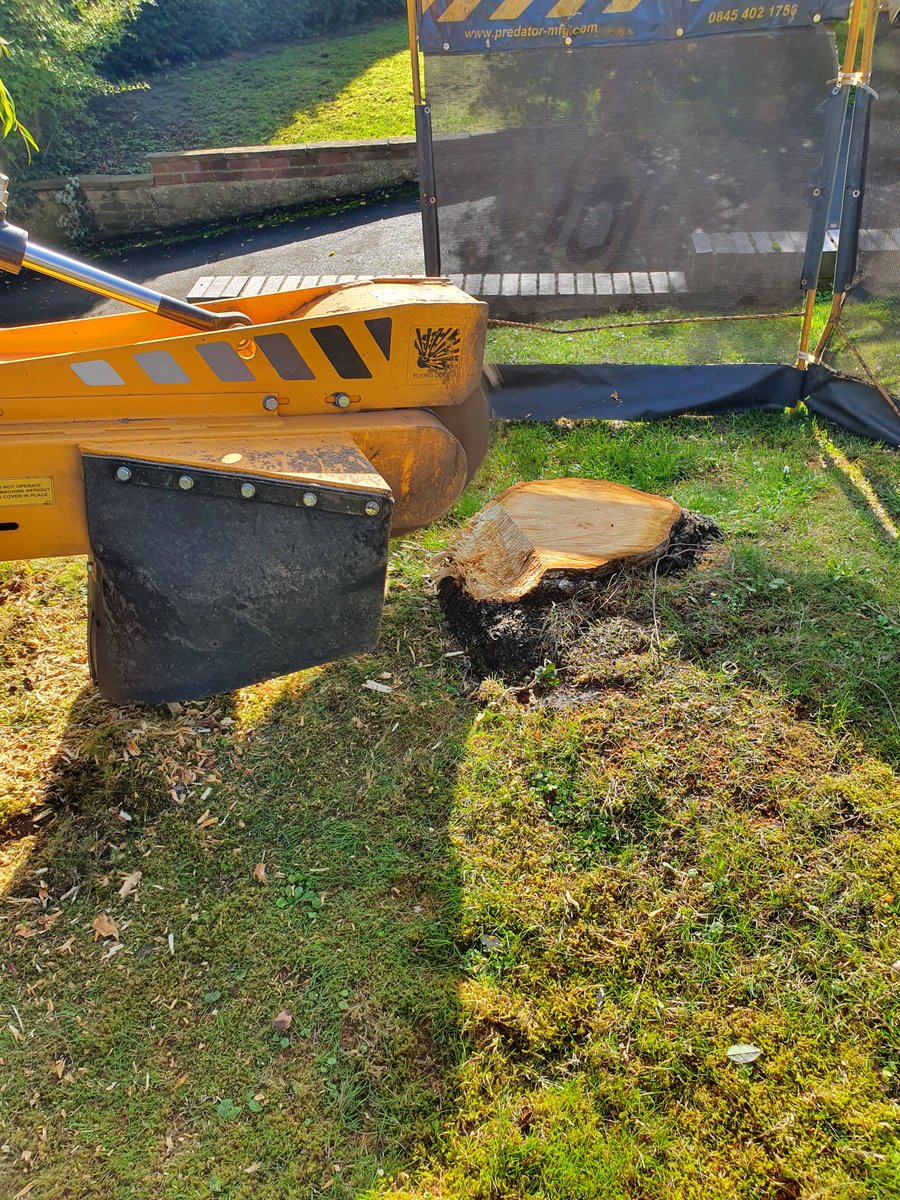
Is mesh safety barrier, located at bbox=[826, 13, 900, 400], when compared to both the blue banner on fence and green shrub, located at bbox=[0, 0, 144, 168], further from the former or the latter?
green shrub, located at bbox=[0, 0, 144, 168]

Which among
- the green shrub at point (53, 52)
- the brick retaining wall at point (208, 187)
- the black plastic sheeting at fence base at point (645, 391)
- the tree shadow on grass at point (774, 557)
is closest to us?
the tree shadow on grass at point (774, 557)

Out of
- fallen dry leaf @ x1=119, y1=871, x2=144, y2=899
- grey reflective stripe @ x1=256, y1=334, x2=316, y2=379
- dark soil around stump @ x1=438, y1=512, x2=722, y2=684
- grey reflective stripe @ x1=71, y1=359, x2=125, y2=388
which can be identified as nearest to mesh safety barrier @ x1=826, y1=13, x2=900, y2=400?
dark soil around stump @ x1=438, y1=512, x2=722, y2=684

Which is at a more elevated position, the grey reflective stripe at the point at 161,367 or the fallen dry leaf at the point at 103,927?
the grey reflective stripe at the point at 161,367

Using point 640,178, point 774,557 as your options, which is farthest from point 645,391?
point 774,557

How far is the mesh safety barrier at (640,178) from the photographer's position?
461cm

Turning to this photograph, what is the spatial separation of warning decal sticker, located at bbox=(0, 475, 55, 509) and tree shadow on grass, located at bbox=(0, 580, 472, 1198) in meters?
1.08

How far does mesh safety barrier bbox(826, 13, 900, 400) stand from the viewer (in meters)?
4.41

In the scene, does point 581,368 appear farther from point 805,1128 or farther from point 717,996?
point 805,1128

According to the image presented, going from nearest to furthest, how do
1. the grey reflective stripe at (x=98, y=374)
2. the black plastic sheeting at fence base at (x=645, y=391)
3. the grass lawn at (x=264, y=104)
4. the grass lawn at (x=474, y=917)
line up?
the grass lawn at (x=474, y=917) → the grey reflective stripe at (x=98, y=374) → the black plastic sheeting at fence base at (x=645, y=391) → the grass lawn at (x=264, y=104)

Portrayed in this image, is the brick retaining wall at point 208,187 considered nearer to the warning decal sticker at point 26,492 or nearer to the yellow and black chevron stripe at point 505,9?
the yellow and black chevron stripe at point 505,9

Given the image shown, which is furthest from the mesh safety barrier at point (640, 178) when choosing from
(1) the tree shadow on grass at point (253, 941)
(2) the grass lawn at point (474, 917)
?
(1) the tree shadow on grass at point (253, 941)

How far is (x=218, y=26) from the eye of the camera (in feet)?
36.3

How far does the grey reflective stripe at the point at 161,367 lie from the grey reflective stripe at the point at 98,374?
0.08 meters

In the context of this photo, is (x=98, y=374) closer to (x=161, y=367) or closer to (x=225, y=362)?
(x=161, y=367)
